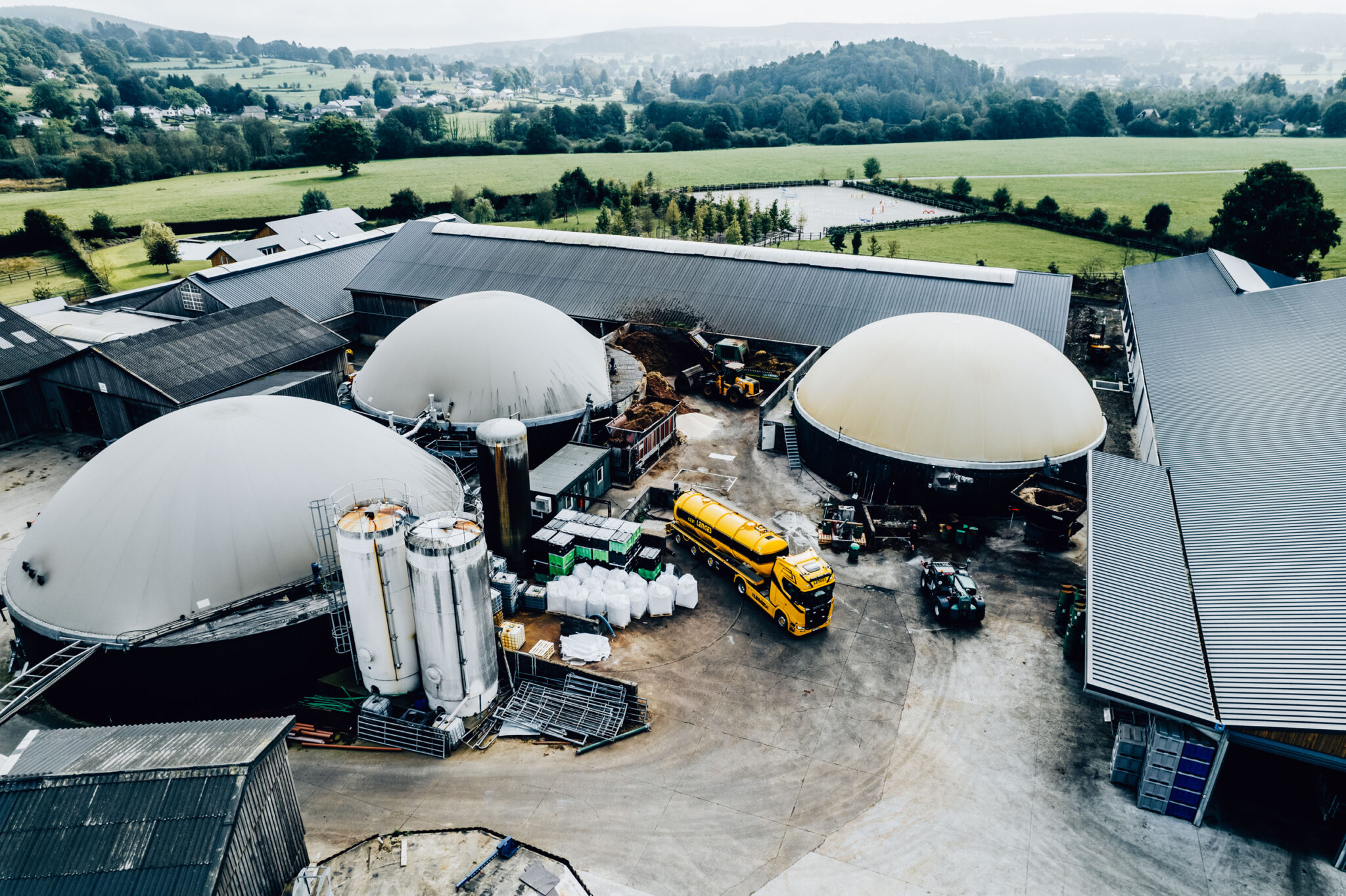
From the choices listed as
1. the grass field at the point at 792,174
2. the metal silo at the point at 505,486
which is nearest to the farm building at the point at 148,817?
the metal silo at the point at 505,486

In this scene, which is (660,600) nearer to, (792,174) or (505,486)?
(505,486)

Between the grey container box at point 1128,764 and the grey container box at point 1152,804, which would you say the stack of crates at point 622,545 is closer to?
the grey container box at point 1128,764

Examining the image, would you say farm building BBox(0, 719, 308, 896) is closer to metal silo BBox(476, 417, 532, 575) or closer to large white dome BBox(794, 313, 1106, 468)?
metal silo BBox(476, 417, 532, 575)

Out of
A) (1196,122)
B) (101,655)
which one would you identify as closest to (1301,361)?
(101,655)

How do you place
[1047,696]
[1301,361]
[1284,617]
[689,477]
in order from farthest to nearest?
[689,477]
[1301,361]
[1047,696]
[1284,617]

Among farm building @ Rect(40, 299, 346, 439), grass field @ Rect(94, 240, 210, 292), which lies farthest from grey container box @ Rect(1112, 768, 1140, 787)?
grass field @ Rect(94, 240, 210, 292)

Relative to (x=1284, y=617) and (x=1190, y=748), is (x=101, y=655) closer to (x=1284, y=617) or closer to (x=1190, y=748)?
(x=1190, y=748)
